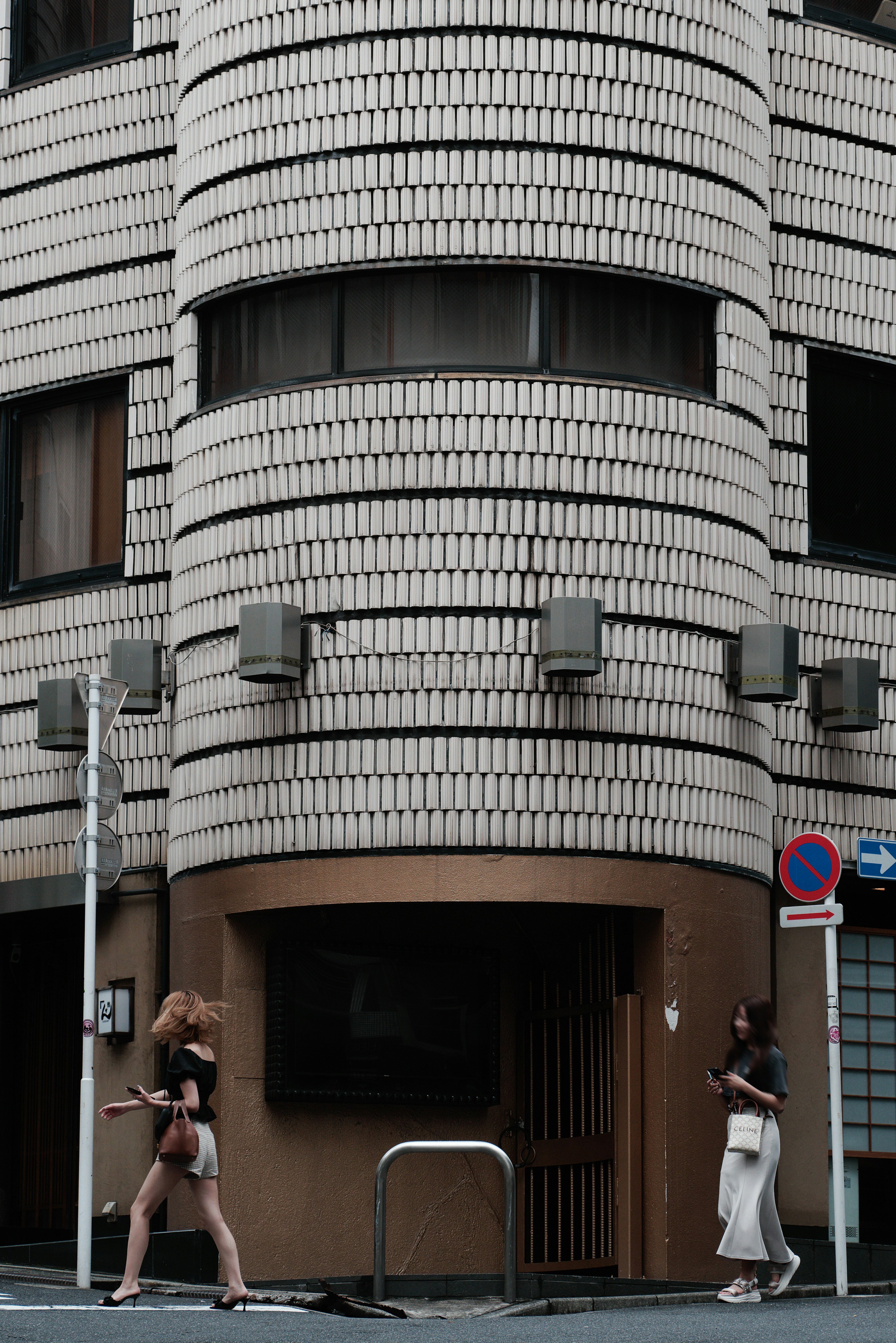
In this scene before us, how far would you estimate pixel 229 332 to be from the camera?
16.8m

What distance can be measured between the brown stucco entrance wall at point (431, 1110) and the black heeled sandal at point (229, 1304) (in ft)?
8.96

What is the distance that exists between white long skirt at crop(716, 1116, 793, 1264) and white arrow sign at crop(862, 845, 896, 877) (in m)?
3.69

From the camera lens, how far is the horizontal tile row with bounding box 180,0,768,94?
52.9ft

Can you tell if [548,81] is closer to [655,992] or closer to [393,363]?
[393,363]

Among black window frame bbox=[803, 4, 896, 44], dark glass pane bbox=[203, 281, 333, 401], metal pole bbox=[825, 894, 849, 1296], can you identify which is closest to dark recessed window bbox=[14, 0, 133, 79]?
dark glass pane bbox=[203, 281, 333, 401]

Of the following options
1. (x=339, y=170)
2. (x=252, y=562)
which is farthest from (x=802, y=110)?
(x=252, y=562)

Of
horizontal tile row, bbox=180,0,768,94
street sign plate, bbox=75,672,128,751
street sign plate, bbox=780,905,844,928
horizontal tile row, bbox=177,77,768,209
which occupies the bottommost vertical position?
street sign plate, bbox=780,905,844,928

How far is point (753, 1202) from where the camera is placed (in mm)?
Answer: 13789

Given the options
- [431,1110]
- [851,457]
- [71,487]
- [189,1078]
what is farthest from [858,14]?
[189,1078]

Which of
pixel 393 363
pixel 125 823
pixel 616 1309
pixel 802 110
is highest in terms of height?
pixel 802 110

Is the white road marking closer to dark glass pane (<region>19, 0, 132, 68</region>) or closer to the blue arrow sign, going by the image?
the blue arrow sign

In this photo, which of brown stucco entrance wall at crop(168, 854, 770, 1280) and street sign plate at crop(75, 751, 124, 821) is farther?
brown stucco entrance wall at crop(168, 854, 770, 1280)

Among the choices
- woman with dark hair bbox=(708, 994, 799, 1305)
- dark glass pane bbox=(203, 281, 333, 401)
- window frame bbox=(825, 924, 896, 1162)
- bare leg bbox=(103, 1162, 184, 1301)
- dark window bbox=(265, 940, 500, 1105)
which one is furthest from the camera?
window frame bbox=(825, 924, 896, 1162)

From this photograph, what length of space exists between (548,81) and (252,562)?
398 cm
